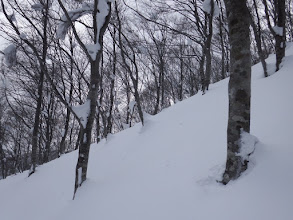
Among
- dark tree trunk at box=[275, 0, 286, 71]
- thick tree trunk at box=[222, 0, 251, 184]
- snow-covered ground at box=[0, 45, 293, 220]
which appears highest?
dark tree trunk at box=[275, 0, 286, 71]

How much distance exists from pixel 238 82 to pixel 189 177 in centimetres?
116

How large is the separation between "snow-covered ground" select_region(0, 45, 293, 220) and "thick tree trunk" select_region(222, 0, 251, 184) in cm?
17

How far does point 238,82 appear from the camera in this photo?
6.19ft

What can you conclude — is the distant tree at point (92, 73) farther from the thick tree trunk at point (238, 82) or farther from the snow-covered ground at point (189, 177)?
the thick tree trunk at point (238, 82)

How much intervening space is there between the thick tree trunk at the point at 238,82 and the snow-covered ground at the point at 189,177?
0.17 meters

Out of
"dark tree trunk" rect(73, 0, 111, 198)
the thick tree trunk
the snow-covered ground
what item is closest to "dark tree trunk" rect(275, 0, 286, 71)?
the snow-covered ground

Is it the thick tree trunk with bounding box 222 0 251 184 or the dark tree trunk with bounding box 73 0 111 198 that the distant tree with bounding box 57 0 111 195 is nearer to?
the dark tree trunk with bounding box 73 0 111 198

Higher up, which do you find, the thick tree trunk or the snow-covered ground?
the thick tree trunk

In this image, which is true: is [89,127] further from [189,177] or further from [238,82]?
[238,82]

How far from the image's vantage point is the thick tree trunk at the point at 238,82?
73.0 inches

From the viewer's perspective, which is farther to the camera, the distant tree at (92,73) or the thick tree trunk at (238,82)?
the distant tree at (92,73)

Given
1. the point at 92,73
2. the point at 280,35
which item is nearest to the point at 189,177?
the point at 92,73

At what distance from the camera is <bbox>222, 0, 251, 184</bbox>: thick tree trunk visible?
1.86 metres

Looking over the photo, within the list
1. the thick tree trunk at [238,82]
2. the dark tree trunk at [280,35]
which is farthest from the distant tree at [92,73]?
the dark tree trunk at [280,35]
